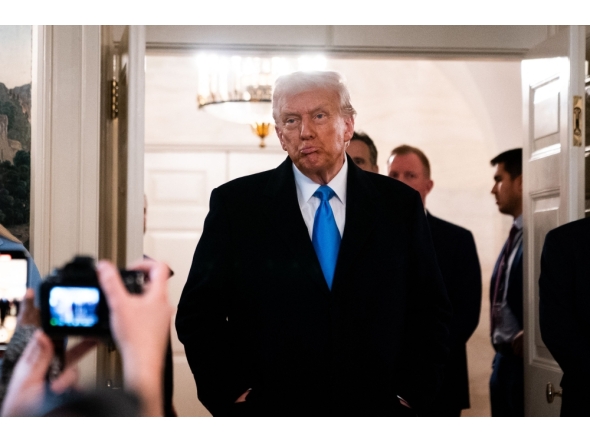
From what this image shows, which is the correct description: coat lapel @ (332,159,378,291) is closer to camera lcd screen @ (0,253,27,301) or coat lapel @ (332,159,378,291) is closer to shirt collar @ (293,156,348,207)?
shirt collar @ (293,156,348,207)

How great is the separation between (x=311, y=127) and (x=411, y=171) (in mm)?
1912

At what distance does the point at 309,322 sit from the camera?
2275mm

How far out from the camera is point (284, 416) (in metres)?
2.26

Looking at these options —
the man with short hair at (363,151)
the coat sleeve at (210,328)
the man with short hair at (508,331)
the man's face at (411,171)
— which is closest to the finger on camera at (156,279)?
the coat sleeve at (210,328)

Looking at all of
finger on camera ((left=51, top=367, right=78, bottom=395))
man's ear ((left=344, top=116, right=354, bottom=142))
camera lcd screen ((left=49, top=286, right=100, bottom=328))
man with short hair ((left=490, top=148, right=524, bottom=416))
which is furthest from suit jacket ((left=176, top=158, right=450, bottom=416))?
man with short hair ((left=490, top=148, right=524, bottom=416))

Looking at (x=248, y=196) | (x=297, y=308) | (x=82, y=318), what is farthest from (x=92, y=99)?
(x=82, y=318)

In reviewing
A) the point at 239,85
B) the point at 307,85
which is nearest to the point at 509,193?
the point at 239,85

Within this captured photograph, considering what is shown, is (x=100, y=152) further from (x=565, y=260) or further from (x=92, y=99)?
(x=565, y=260)

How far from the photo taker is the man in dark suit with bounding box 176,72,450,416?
2264 millimetres

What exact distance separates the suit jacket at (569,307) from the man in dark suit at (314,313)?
423mm

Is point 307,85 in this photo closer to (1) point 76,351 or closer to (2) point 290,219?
(2) point 290,219

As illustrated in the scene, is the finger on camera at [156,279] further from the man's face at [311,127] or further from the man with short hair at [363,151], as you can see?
the man with short hair at [363,151]

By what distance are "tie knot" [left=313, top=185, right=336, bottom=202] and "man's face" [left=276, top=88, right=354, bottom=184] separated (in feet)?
0.21

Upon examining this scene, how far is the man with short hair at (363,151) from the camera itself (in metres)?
3.69
